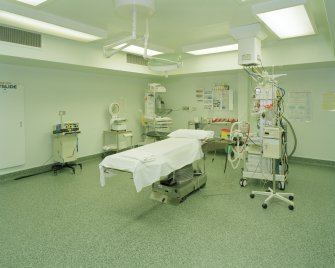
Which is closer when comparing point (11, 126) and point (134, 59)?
point (11, 126)

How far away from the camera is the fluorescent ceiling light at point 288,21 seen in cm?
292

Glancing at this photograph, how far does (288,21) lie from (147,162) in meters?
2.67

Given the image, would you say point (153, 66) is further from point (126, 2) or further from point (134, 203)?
point (134, 203)

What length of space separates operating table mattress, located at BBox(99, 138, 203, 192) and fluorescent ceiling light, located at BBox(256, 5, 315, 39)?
2.04 meters

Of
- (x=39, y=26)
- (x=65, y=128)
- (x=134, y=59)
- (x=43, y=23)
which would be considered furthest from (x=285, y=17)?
(x=65, y=128)

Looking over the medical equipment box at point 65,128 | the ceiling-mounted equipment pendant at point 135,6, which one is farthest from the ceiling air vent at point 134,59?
the ceiling-mounted equipment pendant at point 135,6

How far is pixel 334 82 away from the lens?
16.9 ft

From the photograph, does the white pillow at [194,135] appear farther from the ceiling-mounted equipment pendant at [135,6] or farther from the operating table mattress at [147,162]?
the ceiling-mounted equipment pendant at [135,6]

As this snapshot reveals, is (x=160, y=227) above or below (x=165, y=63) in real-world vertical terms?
below

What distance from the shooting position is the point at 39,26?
3.57 metres

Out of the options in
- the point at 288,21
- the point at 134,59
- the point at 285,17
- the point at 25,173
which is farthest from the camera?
the point at 134,59

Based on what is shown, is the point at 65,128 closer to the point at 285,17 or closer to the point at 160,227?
Answer: the point at 160,227

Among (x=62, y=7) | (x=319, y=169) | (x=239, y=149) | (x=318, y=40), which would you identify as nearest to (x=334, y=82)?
(x=318, y=40)

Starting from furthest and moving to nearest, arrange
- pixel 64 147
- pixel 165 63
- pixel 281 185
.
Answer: pixel 64 147
pixel 281 185
pixel 165 63
